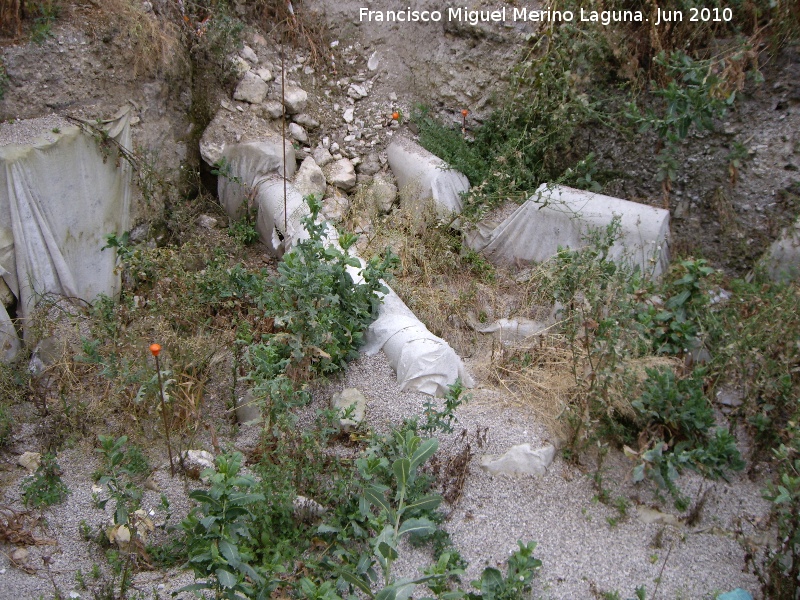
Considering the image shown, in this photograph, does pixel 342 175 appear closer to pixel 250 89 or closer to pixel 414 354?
pixel 250 89

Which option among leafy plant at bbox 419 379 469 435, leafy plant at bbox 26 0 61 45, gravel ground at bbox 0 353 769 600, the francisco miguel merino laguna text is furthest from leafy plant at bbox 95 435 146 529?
the francisco miguel merino laguna text

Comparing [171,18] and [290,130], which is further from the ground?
[171,18]

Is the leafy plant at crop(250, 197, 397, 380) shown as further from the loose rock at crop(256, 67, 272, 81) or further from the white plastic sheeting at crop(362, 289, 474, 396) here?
the loose rock at crop(256, 67, 272, 81)

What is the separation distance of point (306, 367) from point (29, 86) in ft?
7.95

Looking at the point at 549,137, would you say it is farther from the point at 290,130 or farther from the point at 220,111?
the point at 220,111

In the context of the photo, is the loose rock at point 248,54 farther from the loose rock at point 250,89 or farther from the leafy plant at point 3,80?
the leafy plant at point 3,80

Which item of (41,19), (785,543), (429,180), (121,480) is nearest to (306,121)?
(429,180)

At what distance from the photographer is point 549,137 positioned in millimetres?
4742

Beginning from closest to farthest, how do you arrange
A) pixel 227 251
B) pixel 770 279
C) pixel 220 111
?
pixel 770 279 < pixel 227 251 < pixel 220 111

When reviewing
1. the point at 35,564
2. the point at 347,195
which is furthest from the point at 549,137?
the point at 35,564

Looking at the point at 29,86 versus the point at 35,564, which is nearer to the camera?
the point at 35,564

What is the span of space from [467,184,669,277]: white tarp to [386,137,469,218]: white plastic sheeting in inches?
10.8

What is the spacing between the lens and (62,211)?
3.93m

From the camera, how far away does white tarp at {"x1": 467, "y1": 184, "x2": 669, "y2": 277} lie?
13.4ft
